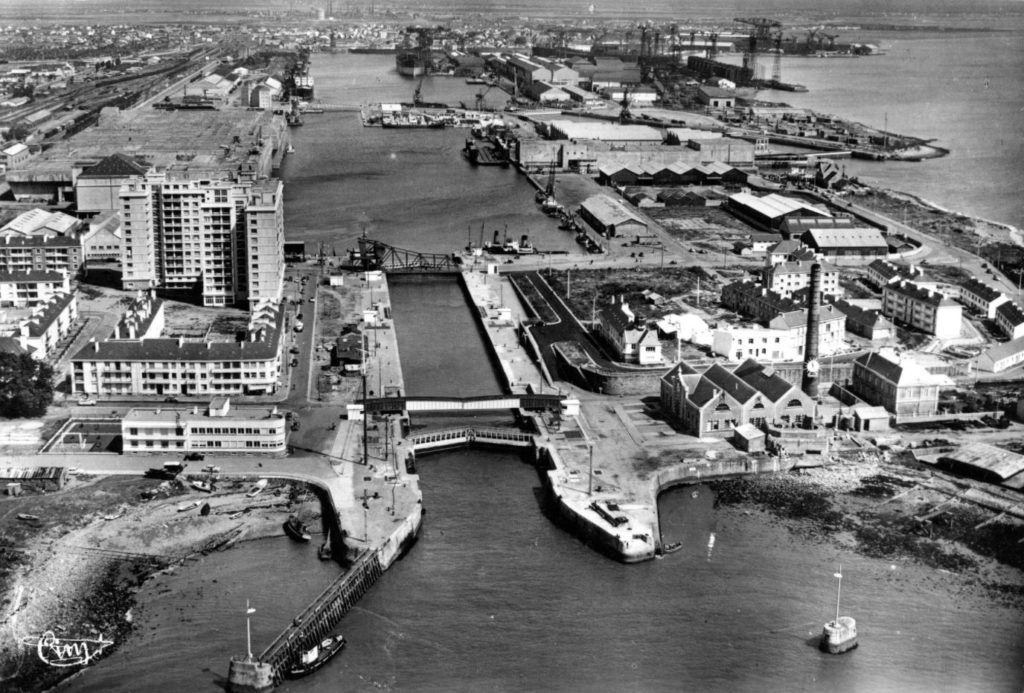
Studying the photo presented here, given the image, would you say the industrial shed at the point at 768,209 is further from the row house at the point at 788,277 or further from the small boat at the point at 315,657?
the small boat at the point at 315,657

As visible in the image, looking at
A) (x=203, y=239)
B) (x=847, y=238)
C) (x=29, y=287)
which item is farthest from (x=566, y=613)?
(x=847, y=238)

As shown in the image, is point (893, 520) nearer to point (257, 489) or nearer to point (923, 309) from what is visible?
point (257, 489)

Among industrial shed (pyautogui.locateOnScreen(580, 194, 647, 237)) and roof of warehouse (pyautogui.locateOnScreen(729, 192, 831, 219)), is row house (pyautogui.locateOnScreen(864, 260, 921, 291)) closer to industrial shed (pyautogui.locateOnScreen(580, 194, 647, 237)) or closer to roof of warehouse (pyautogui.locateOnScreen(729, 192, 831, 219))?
roof of warehouse (pyautogui.locateOnScreen(729, 192, 831, 219))

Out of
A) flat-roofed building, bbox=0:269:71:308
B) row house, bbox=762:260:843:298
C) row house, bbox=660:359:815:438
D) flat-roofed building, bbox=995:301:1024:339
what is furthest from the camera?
row house, bbox=762:260:843:298

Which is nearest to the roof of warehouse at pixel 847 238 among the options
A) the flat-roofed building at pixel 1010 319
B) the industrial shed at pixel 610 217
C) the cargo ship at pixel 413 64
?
the industrial shed at pixel 610 217

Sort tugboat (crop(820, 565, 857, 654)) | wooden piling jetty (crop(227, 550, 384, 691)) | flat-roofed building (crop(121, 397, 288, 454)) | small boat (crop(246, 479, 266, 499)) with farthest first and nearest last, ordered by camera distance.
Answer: flat-roofed building (crop(121, 397, 288, 454)), small boat (crop(246, 479, 266, 499)), tugboat (crop(820, 565, 857, 654)), wooden piling jetty (crop(227, 550, 384, 691))

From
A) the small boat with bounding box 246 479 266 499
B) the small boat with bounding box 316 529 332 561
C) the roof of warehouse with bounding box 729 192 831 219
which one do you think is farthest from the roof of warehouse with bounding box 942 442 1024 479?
the roof of warehouse with bounding box 729 192 831 219
